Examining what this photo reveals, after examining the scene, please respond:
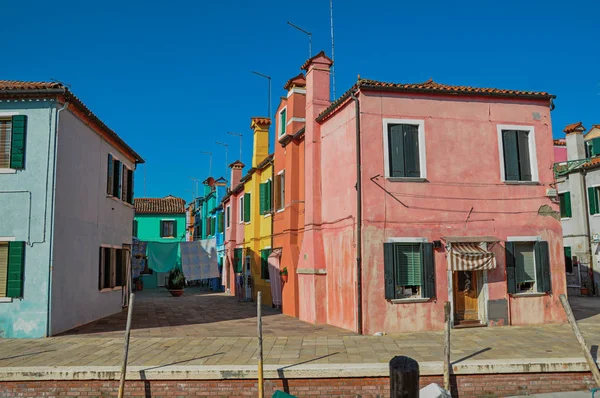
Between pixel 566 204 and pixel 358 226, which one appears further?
pixel 566 204

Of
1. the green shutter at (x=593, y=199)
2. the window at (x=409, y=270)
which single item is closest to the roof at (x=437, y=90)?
the window at (x=409, y=270)

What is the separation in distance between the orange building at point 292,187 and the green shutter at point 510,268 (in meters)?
6.54

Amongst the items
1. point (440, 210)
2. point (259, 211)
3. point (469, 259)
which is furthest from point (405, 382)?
point (259, 211)

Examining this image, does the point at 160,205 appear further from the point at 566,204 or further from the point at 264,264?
the point at 566,204

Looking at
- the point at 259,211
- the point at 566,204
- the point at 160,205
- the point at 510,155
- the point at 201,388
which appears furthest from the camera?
the point at 160,205

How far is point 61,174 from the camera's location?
1296 centimetres

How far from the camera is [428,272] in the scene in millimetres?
13125

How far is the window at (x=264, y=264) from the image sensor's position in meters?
21.6

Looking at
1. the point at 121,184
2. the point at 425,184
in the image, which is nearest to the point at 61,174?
the point at 121,184

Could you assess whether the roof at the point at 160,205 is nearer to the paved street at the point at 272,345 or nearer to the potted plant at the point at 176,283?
the potted plant at the point at 176,283

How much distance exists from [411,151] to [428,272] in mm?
3185

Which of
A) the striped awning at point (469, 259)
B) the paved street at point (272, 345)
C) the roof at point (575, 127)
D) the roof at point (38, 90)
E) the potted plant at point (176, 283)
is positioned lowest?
the paved street at point (272, 345)

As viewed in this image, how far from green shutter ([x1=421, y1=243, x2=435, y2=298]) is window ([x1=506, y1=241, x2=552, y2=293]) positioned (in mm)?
2243

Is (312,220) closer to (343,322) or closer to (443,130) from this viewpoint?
(343,322)
